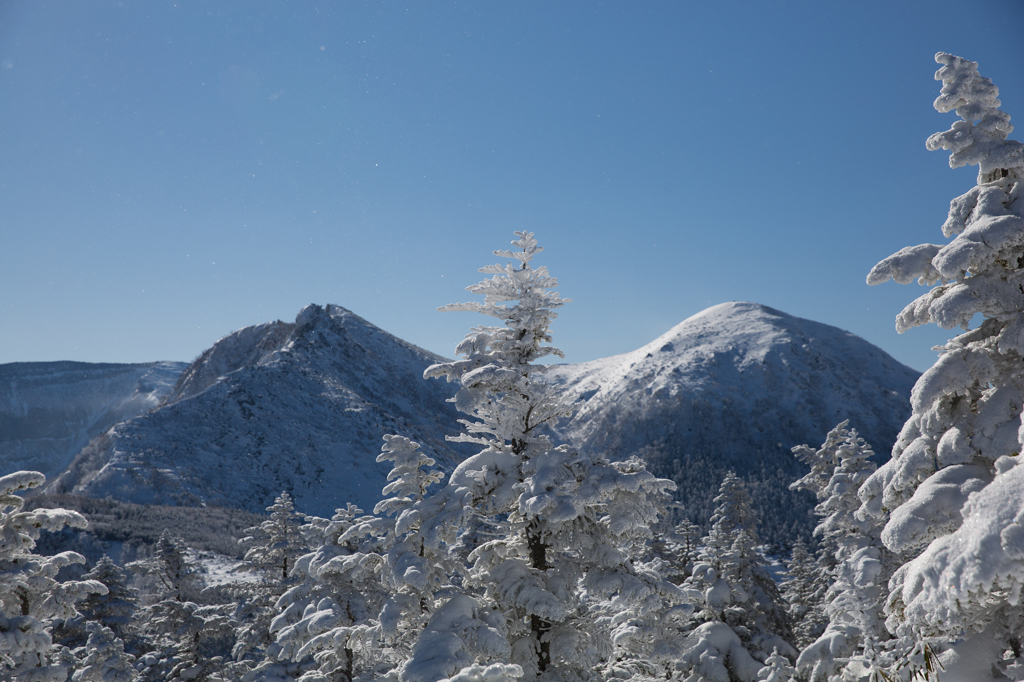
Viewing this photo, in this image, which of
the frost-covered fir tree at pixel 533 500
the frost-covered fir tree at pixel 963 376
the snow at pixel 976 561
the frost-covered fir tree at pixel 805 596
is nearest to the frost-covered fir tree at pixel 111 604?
the frost-covered fir tree at pixel 533 500

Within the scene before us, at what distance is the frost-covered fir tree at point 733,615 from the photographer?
1873 cm

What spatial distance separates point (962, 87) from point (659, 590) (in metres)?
9.06

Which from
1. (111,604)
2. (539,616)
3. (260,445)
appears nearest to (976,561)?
(539,616)

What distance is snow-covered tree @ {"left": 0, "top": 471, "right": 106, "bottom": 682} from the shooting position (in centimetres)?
1014

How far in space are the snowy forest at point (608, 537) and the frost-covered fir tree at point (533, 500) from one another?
0.04 metres

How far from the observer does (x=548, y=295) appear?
1067cm

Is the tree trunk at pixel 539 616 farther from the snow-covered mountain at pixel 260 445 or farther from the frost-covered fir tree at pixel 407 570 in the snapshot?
the snow-covered mountain at pixel 260 445

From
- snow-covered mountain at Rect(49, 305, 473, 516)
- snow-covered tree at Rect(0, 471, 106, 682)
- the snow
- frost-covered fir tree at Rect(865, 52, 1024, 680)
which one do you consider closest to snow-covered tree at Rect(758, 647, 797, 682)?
frost-covered fir tree at Rect(865, 52, 1024, 680)

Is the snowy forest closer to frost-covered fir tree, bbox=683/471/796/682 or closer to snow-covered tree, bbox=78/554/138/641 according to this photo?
frost-covered fir tree, bbox=683/471/796/682

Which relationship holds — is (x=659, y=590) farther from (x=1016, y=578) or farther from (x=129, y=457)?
(x=129, y=457)

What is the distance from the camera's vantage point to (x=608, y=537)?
990cm

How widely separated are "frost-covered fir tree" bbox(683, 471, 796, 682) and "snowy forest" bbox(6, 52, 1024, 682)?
0.38 ft

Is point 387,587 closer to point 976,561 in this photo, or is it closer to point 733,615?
point 976,561

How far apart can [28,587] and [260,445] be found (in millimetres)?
124219
